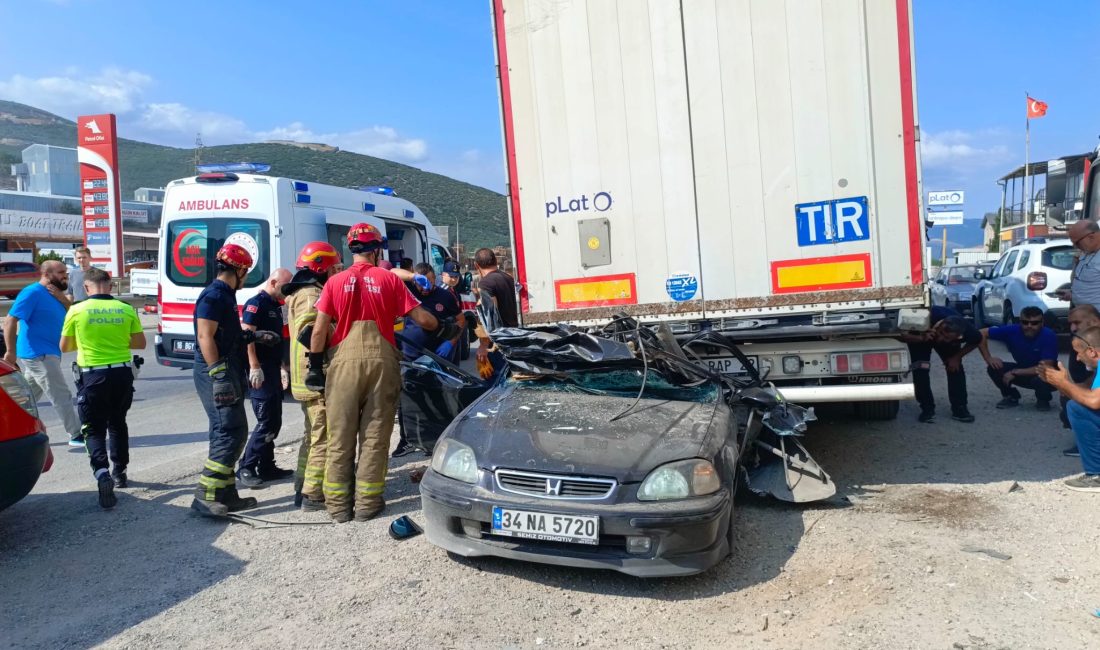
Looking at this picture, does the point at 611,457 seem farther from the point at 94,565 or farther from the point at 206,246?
the point at 206,246

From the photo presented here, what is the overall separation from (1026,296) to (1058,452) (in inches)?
270

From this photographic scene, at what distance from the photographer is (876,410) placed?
7.22 meters

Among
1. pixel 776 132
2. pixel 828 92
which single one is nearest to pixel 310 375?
pixel 776 132

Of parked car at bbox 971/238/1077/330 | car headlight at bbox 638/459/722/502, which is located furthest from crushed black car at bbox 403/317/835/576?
parked car at bbox 971/238/1077/330

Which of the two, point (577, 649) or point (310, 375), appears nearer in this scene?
point (577, 649)

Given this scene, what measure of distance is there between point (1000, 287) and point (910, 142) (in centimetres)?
1005

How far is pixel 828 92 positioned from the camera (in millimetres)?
4730

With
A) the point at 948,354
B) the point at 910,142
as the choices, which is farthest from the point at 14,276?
the point at 910,142

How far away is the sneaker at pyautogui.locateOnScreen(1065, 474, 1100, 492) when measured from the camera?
501cm

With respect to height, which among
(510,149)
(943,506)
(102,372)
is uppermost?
(510,149)

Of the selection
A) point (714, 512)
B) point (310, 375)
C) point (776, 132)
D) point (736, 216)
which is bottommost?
point (714, 512)

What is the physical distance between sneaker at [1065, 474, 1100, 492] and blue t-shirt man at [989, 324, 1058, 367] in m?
2.56

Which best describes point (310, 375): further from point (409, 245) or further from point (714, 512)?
point (409, 245)

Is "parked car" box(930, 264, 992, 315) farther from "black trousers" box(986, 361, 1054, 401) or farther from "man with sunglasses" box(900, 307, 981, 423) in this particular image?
"man with sunglasses" box(900, 307, 981, 423)
